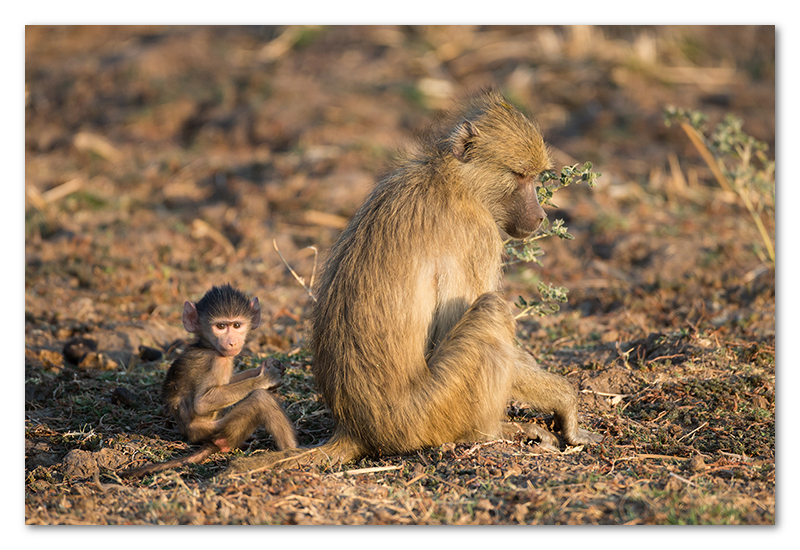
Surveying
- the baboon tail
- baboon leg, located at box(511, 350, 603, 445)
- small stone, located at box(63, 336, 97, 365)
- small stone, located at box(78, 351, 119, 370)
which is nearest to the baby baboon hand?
the baboon tail

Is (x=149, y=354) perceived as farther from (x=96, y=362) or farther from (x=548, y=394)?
(x=548, y=394)

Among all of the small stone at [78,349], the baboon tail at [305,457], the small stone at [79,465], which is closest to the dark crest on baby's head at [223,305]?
the baboon tail at [305,457]

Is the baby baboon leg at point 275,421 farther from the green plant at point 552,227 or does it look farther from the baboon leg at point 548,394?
the green plant at point 552,227

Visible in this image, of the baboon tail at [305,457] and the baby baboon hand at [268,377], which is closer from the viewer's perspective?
the baboon tail at [305,457]

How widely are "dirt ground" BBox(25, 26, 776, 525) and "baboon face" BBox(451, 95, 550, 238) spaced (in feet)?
3.77

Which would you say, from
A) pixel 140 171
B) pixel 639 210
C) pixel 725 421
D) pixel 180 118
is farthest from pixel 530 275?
pixel 180 118

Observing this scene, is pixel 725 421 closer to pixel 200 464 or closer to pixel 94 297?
pixel 200 464

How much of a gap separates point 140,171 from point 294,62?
169 inches

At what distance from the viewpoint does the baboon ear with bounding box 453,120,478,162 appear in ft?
13.8

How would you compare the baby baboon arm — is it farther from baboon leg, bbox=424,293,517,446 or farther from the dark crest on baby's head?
Answer: baboon leg, bbox=424,293,517,446

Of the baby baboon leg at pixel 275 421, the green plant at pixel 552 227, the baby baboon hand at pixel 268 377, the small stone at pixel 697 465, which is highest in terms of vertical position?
the green plant at pixel 552 227

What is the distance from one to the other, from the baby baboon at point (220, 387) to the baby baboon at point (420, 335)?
0.80 ft

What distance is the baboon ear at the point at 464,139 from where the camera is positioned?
4.21m

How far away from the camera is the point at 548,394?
3924 mm
